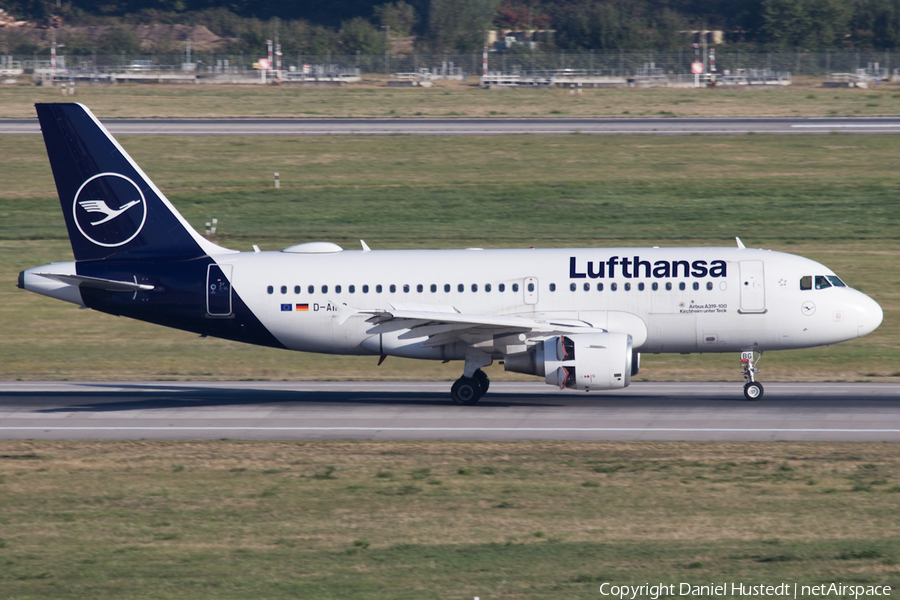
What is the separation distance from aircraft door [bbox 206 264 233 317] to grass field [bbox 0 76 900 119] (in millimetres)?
54997

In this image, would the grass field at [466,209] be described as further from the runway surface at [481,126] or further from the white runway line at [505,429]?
the white runway line at [505,429]

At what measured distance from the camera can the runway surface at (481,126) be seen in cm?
7525

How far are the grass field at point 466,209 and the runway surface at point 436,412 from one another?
9.37 ft

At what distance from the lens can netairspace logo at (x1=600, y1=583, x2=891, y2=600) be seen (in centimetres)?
1573

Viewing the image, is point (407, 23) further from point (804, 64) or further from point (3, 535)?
point (3, 535)

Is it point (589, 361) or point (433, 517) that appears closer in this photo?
point (433, 517)

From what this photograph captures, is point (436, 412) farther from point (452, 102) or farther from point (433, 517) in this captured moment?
point (452, 102)

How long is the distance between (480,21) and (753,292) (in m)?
120

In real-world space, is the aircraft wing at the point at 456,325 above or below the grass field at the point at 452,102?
below

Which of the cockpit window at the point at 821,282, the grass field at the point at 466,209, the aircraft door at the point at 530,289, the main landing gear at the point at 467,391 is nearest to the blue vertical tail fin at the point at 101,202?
the grass field at the point at 466,209

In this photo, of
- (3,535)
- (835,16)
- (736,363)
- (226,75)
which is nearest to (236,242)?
(736,363)

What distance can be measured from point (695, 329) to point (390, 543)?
15.0 m

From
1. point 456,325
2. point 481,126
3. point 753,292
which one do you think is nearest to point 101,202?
point 456,325

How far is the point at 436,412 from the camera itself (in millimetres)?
30953
